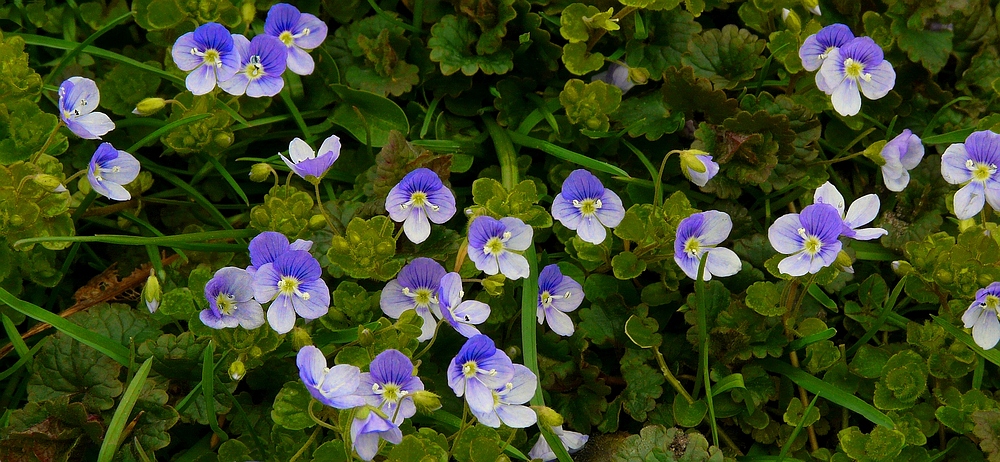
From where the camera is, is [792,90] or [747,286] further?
Result: [792,90]

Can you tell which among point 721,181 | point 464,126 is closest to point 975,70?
point 721,181

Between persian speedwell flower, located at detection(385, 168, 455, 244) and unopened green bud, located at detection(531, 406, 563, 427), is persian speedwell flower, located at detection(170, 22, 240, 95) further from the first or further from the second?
unopened green bud, located at detection(531, 406, 563, 427)

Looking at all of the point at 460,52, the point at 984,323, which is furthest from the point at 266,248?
the point at 984,323

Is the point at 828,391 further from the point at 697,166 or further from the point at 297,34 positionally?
the point at 297,34

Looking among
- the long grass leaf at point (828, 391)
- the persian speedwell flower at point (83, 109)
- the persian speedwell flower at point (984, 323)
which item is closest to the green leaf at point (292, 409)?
the persian speedwell flower at point (83, 109)

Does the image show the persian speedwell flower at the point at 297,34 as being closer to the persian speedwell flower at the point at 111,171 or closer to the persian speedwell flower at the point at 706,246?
the persian speedwell flower at the point at 111,171

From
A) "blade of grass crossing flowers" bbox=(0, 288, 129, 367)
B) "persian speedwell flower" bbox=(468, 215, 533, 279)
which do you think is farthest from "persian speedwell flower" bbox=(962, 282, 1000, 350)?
"blade of grass crossing flowers" bbox=(0, 288, 129, 367)

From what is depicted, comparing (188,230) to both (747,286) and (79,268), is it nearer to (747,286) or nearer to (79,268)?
(79,268)
